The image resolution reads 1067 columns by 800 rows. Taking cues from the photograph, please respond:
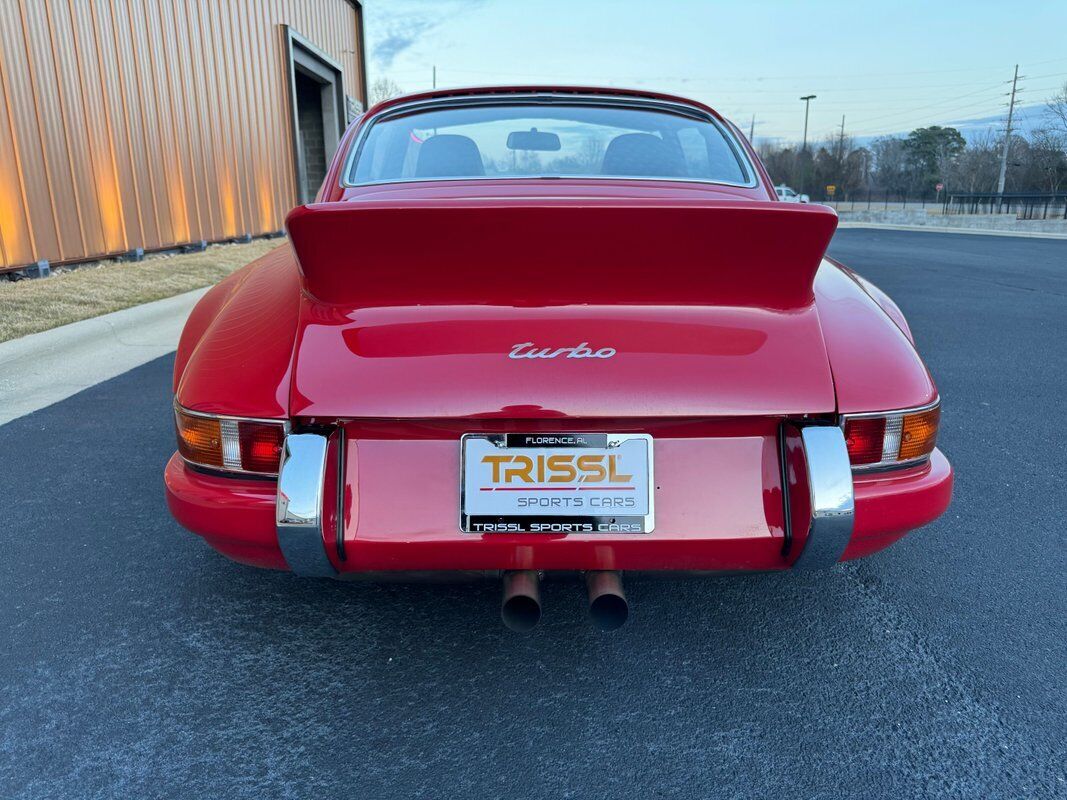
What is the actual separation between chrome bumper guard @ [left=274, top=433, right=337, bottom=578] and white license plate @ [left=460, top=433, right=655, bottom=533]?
0.31m

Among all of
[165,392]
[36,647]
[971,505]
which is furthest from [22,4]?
[971,505]

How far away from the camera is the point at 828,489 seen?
164 cm

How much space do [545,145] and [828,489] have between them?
1643 mm

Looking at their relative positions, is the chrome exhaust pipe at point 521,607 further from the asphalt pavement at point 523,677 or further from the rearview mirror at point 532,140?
the rearview mirror at point 532,140

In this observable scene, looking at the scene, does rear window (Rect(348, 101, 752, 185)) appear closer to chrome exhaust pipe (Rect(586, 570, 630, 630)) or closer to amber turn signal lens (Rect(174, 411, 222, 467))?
amber turn signal lens (Rect(174, 411, 222, 467))

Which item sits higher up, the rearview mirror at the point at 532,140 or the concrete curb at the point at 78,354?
the rearview mirror at the point at 532,140

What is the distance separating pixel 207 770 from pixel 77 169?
10233 mm

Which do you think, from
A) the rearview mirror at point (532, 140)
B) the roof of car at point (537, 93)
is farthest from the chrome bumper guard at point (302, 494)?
the roof of car at point (537, 93)

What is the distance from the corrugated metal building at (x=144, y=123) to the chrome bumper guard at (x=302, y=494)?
8731mm

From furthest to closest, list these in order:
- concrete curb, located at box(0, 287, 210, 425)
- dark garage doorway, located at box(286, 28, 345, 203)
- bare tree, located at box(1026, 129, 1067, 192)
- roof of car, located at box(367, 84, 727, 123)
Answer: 1. bare tree, located at box(1026, 129, 1067, 192)
2. dark garage doorway, located at box(286, 28, 345, 203)
3. concrete curb, located at box(0, 287, 210, 425)
4. roof of car, located at box(367, 84, 727, 123)

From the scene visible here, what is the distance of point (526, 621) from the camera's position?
1.65 meters

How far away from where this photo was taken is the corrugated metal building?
8727 millimetres

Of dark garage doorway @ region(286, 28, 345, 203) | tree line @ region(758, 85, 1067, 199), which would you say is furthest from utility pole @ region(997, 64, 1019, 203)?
dark garage doorway @ region(286, 28, 345, 203)

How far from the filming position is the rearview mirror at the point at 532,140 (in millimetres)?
2688
